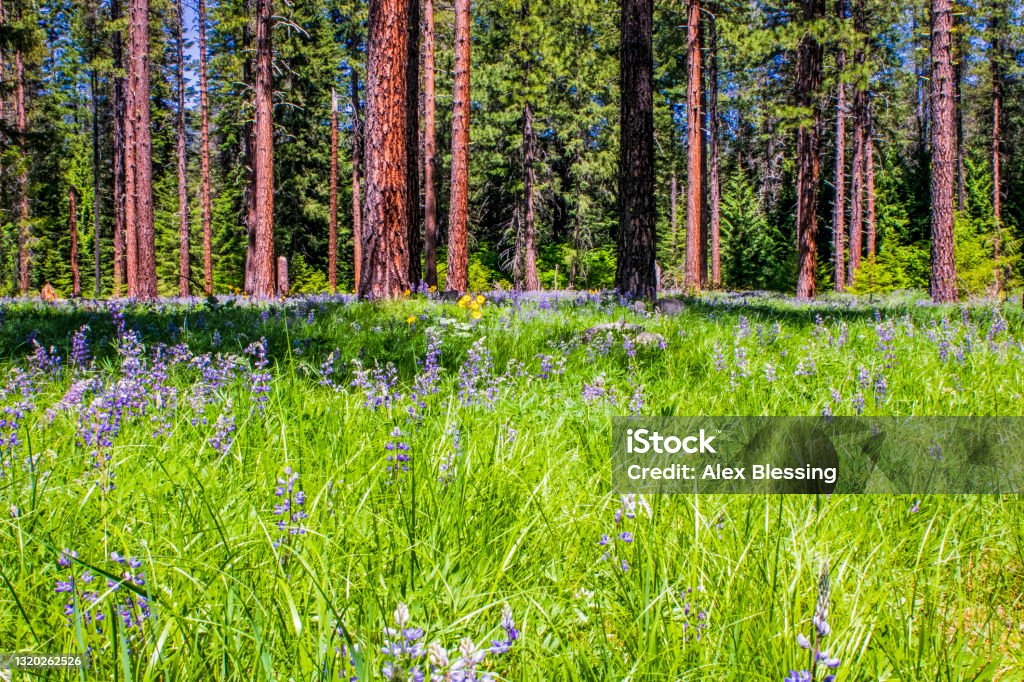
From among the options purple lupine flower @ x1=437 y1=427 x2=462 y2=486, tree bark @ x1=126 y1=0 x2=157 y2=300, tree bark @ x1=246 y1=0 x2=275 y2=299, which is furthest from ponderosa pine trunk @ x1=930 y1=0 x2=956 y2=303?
tree bark @ x1=126 y1=0 x2=157 y2=300

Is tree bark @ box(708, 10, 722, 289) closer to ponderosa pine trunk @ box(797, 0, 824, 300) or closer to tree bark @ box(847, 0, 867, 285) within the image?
tree bark @ box(847, 0, 867, 285)

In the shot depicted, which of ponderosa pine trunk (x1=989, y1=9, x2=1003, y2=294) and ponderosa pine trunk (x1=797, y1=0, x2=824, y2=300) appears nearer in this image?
ponderosa pine trunk (x1=797, y1=0, x2=824, y2=300)

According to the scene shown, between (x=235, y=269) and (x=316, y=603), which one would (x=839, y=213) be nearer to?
(x=316, y=603)

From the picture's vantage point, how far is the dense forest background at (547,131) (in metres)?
27.7

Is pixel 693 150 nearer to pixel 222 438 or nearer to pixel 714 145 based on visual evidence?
pixel 714 145

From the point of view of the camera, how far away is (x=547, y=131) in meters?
36.2

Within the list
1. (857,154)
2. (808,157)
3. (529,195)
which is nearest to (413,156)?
(808,157)

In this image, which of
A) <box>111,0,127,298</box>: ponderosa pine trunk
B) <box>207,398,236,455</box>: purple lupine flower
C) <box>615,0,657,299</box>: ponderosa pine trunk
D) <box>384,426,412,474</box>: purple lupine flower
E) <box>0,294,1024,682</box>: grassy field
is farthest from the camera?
<box>111,0,127,298</box>: ponderosa pine trunk

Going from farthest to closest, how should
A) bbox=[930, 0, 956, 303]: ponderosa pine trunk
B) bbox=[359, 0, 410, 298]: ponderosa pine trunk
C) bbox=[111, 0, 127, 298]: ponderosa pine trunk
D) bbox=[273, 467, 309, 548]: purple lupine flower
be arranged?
bbox=[111, 0, 127, 298]: ponderosa pine trunk, bbox=[930, 0, 956, 303]: ponderosa pine trunk, bbox=[359, 0, 410, 298]: ponderosa pine trunk, bbox=[273, 467, 309, 548]: purple lupine flower

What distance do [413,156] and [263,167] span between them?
6.08 meters

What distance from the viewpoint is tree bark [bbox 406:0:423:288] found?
1025cm

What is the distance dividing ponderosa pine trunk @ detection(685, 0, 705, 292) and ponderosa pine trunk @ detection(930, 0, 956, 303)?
28.3 ft

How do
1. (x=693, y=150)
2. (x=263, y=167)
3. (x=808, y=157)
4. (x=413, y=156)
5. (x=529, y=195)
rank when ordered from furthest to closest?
(x=529, y=195), (x=693, y=150), (x=808, y=157), (x=263, y=167), (x=413, y=156)
